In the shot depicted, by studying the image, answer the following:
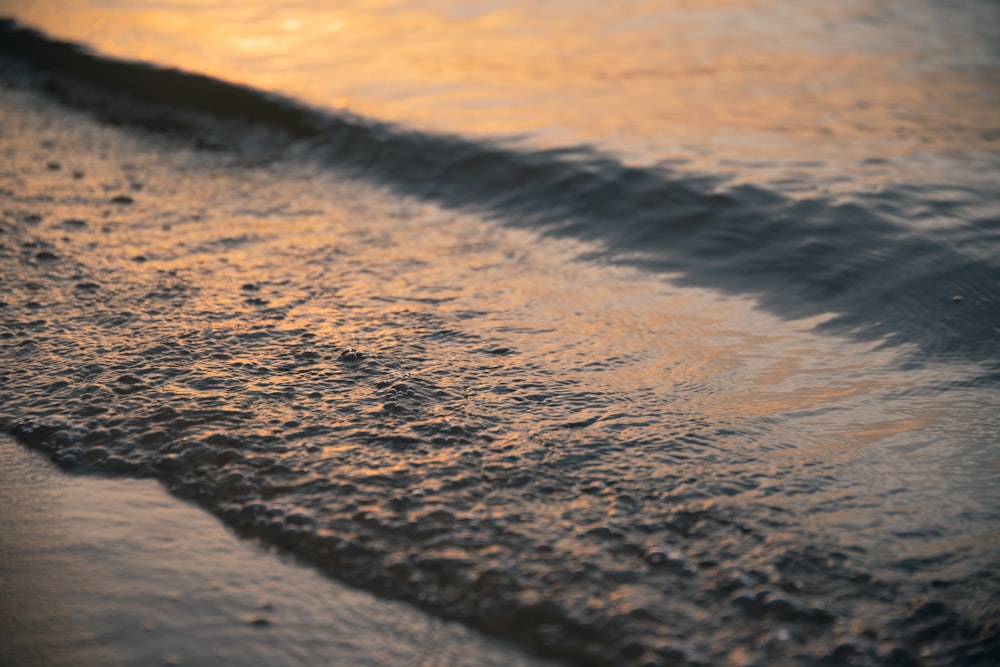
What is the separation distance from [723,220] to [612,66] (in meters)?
3.30

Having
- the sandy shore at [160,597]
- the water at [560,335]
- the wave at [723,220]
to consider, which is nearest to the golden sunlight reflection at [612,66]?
the water at [560,335]

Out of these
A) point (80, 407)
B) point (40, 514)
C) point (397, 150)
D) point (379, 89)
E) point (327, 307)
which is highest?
point (379, 89)

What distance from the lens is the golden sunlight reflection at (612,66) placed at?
6082 millimetres

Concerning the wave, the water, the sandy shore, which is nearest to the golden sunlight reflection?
the water

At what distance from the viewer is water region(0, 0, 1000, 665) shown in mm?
2223

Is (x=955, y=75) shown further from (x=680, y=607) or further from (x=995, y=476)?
(x=680, y=607)

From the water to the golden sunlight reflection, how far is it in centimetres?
6

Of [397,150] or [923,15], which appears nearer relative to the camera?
[397,150]

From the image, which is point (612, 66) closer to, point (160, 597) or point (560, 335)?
point (560, 335)

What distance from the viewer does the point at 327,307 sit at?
3596 millimetres

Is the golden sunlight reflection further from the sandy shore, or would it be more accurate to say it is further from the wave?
the sandy shore

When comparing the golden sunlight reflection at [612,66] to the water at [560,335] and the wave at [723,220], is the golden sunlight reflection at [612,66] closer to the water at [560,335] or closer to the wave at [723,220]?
the water at [560,335]

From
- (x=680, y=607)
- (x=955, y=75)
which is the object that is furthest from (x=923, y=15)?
(x=680, y=607)

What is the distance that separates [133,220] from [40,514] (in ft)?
7.78
